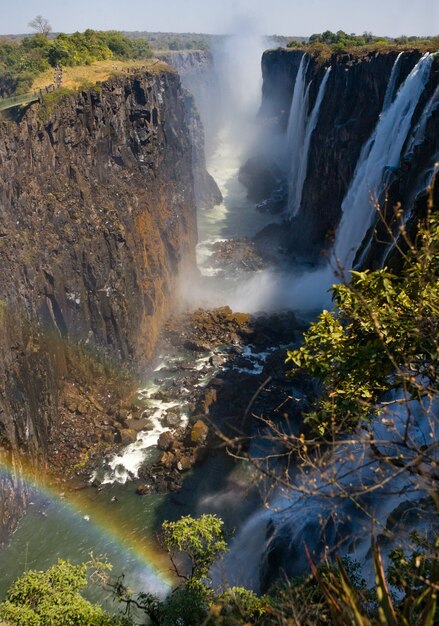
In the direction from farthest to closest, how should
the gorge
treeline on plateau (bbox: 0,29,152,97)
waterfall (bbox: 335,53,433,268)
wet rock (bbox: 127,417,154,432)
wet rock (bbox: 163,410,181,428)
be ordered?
treeline on plateau (bbox: 0,29,152,97) < waterfall (bbox: 335,53,433,268) < wet rock (bbox: 163,410,181,428) < wet rock (bbox: 127,417,154,432) < the gorge

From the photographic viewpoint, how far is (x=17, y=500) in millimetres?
21797

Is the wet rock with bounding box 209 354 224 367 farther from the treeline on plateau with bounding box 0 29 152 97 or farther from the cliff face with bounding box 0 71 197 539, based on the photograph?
the treeline on plateau with bounding box 0 29 152 97

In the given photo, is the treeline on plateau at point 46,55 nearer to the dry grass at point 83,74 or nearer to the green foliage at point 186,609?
the dry grass at point 83,74

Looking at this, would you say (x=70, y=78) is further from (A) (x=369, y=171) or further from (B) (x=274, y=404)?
(B) (x=274, y=404)

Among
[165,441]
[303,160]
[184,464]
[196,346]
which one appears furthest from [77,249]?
[303,160]

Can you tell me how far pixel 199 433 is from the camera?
25688 mm

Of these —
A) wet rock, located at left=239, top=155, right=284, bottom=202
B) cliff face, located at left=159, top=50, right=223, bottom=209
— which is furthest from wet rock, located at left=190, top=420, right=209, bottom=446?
wet rock, located at left=239, top=155, right=284, bottom=202

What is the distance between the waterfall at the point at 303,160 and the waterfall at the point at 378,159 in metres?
11.2

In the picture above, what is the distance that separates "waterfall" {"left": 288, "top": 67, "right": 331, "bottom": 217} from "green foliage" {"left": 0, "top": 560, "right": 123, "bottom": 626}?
4271 centimetres

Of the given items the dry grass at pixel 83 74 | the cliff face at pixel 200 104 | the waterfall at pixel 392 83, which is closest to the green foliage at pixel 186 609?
the dry grass at pixel 83 74

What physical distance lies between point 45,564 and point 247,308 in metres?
23.6

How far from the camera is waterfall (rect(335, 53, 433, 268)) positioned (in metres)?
29.7

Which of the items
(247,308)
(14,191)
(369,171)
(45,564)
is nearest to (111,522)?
(45,564)

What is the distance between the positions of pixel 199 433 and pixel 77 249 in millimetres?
11713
